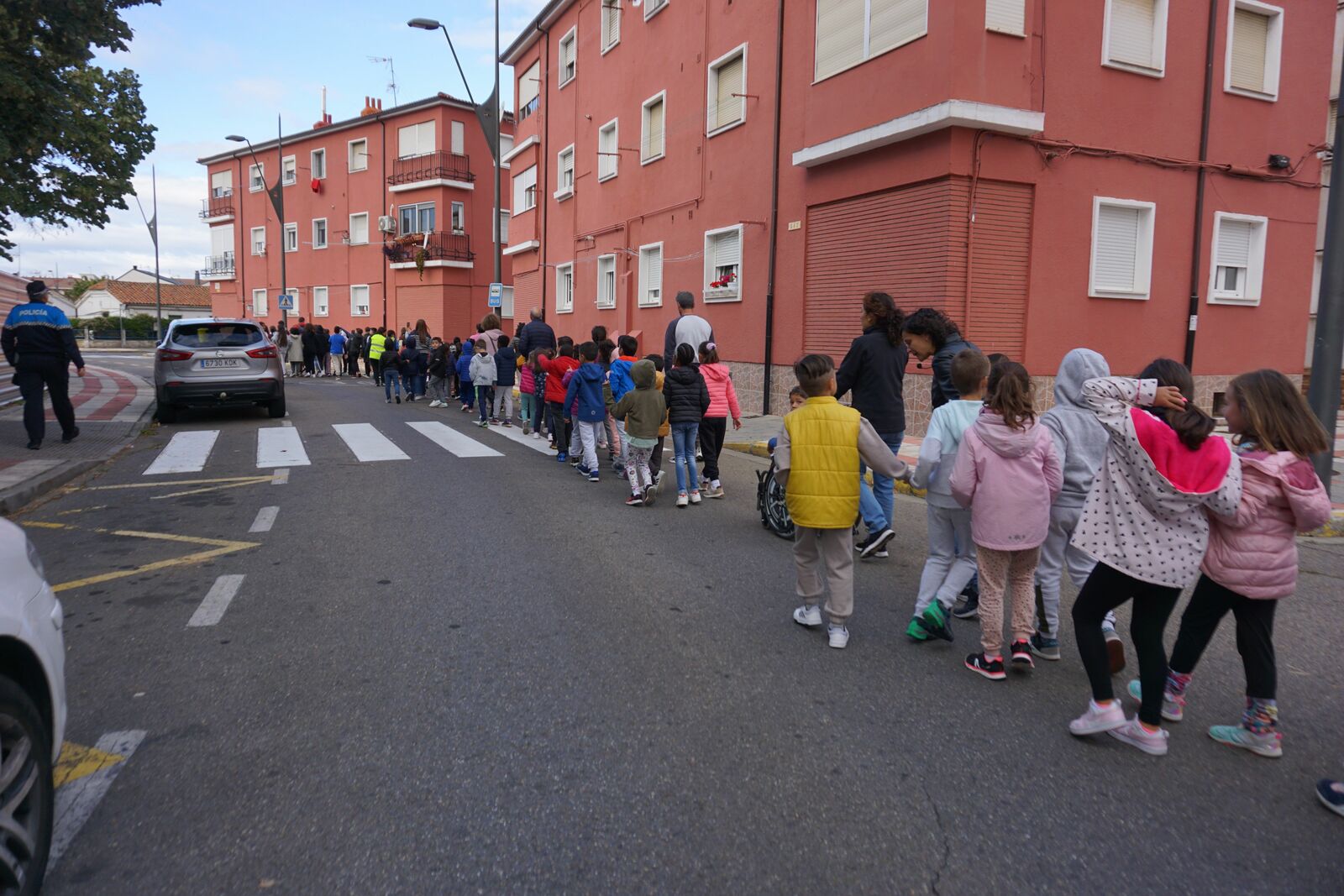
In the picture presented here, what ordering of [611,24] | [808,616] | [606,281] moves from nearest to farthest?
[808,616] → [611,24] → [606,281]

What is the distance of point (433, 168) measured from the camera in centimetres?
→ 3956

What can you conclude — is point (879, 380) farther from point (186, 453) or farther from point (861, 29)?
point (861, 29)

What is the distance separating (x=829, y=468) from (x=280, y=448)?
361 inches

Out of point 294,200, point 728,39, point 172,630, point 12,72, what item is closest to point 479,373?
point 12,72

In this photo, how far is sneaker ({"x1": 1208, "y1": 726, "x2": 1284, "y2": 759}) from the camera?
11.6ft

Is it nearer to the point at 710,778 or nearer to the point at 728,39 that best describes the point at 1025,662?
the point at 710,778

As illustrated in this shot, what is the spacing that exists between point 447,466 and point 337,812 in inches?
308

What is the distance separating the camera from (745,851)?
2789mm

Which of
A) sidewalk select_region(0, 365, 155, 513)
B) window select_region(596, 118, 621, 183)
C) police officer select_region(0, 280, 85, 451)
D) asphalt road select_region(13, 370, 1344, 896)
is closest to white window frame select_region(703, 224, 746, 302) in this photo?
window select_region(596, 118, 621, 183)

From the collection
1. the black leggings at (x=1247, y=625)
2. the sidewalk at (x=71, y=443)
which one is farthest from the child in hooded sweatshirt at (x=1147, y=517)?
the sidewalk at (x=71, y=443)

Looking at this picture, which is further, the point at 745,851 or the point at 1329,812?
the point at 1329,812

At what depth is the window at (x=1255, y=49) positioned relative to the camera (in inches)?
576

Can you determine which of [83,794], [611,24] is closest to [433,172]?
[611,24]

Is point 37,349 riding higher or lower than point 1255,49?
lower
